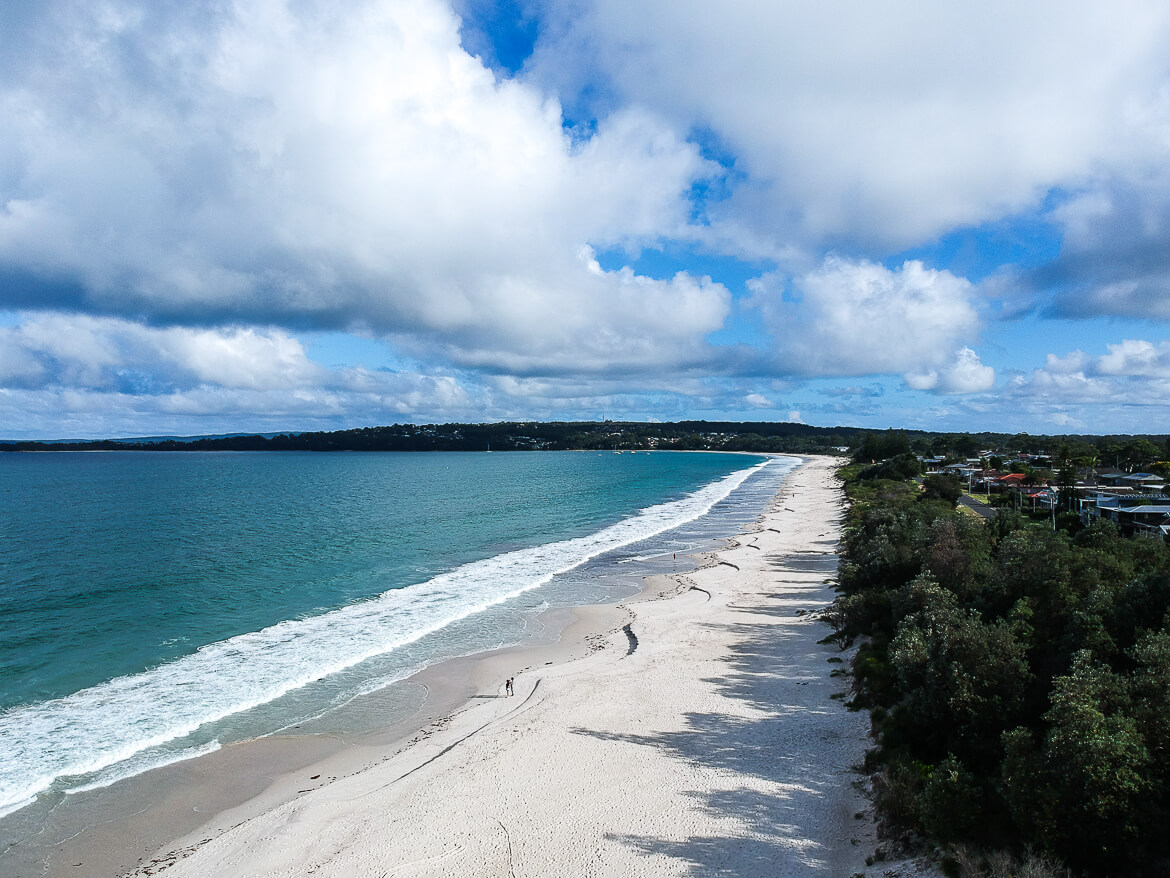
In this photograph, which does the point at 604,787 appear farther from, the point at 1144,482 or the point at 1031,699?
the point at 1144,482

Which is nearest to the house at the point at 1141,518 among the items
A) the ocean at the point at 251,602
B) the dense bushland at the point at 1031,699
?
the dense bushland at the point at 1031,699

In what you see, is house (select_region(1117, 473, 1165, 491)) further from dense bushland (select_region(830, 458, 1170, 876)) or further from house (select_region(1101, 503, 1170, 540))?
dense bushland (select_region(830, 458, 1170, 876))

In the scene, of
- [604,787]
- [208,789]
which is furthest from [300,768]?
[604,787]

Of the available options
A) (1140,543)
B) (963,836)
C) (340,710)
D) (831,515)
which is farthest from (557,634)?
(831,515)

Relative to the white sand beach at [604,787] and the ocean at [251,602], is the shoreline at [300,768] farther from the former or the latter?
the ocean at [251,602]

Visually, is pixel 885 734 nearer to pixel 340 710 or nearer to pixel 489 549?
Answer: pixel 340 710

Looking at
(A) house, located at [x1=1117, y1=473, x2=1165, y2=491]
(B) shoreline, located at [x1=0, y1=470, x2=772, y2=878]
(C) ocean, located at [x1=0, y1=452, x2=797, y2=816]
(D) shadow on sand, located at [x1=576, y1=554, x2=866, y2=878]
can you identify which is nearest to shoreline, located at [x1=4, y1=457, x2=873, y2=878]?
(B) shoreline, located at [x1=0, y1=470, x2=772, y2=878]

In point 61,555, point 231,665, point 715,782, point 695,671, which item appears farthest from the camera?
point 61,555
